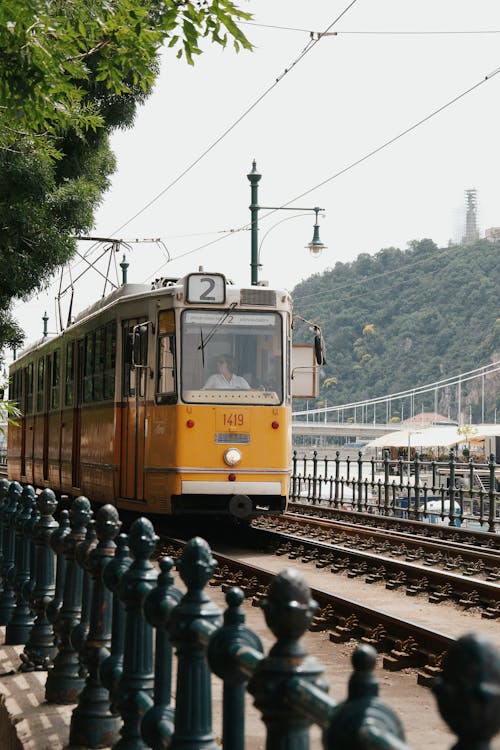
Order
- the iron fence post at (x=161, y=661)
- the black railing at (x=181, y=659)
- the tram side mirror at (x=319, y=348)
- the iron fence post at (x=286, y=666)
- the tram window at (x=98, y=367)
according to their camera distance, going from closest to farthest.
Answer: the black railing at (x=181, y=659) < the iron fence post at (x=286, y=666) < the iron fence post at (x=161, y=661) < the tram side mirror at (x=319, y=348) < the tram window at (x=98, y=367)

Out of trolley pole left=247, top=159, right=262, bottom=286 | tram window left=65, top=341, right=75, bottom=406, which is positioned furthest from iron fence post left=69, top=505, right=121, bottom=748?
trolley pole left=247, top=159, right=262, bottom=286

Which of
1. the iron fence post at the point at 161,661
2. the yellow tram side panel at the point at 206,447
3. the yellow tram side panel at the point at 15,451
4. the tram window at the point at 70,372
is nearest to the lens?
the iron fence post at the point at 161,661

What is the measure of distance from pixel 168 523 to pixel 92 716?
1507 cm

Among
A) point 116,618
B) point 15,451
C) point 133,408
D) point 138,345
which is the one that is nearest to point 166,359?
point 138,345

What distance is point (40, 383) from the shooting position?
23359 millimetres

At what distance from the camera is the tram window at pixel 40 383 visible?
75.5 ft

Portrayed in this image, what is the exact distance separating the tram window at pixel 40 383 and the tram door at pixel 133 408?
710cm

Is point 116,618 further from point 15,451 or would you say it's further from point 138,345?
point 15,451

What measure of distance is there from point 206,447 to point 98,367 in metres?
2.99

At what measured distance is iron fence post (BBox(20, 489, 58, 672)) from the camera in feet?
18.7

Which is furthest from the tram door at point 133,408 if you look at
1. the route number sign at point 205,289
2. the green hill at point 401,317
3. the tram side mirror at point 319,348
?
the green hill at point 401,317

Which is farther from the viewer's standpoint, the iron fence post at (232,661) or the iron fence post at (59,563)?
the iron fence post at (59,563)

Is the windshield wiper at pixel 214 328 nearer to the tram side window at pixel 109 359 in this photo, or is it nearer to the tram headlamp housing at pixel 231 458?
the tram headlamp housing at pixel 231 458

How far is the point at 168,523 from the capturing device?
1916cm
